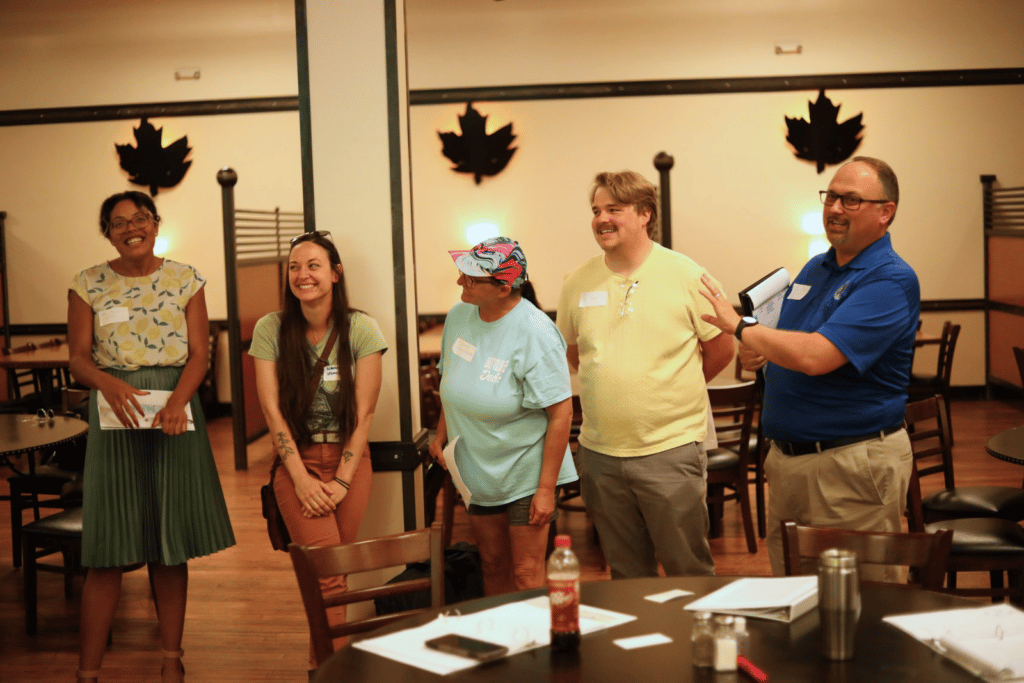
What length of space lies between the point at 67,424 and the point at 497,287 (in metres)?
2.54

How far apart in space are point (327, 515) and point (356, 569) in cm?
92

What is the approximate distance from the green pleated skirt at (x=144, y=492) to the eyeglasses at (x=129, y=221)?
0.46 metres

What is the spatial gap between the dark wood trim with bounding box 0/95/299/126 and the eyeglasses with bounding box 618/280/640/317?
6911 millimetres

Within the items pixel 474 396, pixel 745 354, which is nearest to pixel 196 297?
pixel 474 396

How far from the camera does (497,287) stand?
8.95ft

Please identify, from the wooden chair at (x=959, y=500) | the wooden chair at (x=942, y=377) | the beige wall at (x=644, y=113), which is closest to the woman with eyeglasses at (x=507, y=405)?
the wooden chair at (x=959, y=500)

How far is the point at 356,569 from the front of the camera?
6.84ft

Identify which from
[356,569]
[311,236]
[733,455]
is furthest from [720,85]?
[356,569]

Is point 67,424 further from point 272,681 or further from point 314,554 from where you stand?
point 314,554

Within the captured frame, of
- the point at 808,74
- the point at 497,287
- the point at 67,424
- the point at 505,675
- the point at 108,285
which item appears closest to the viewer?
the point at 505,675

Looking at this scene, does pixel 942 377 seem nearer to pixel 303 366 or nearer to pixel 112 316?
pixel 303 366

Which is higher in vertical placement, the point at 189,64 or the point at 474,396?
the point at 189,64

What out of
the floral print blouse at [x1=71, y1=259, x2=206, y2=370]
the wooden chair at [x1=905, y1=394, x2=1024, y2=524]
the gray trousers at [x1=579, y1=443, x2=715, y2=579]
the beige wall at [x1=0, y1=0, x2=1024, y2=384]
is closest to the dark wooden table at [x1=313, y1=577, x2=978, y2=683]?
the gray trousers at [x1=579, y1=443, x2=715, y2=579]

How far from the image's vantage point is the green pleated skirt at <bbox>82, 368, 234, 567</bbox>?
9.87 feet
